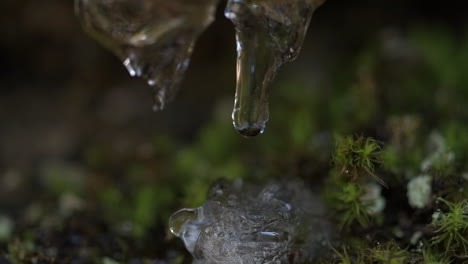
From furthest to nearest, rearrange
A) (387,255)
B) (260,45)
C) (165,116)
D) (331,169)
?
1. (165,116)
2. (331,169)
3. (260,45)
4. (387,255)

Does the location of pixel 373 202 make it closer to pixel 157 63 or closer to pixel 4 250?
pixel 157 63

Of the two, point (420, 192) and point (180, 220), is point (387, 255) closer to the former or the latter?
point (420, 192)

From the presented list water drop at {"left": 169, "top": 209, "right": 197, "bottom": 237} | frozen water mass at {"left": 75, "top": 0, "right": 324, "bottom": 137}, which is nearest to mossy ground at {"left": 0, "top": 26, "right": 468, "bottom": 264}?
water drop at {"left": 169, "top": 209, "right": 197, "bottom": 237}

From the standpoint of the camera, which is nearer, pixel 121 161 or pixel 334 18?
pixel 121 161

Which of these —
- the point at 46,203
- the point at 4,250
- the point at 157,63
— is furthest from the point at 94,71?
the point at 4,250

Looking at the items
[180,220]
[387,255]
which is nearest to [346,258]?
[387,255]
